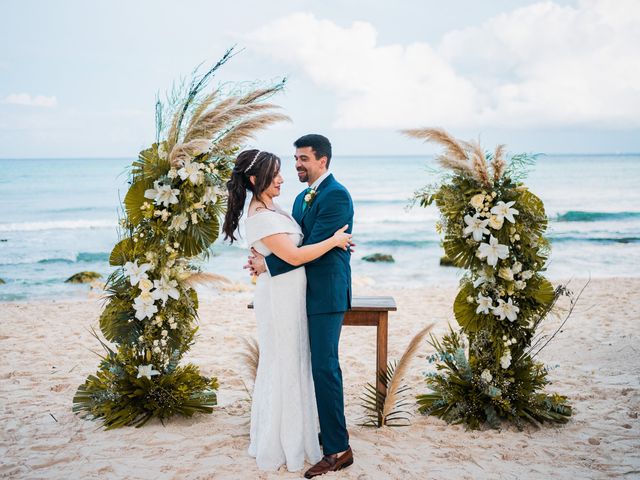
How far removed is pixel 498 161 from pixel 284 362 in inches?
88.7

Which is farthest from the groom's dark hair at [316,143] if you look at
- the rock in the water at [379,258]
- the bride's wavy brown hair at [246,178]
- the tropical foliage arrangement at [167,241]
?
the rock in the water at [379,258]

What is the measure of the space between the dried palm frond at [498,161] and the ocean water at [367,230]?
0.50m

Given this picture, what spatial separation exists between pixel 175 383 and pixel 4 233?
21692mm

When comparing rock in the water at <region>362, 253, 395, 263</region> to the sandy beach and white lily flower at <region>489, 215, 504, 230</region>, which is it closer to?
the sandy beach

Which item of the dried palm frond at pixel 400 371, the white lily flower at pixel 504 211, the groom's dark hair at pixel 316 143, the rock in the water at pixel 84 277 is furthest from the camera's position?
the rock in the water at pixel 84 277

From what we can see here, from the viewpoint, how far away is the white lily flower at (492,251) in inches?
186

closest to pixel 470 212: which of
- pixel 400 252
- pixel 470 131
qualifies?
pixel 400 252

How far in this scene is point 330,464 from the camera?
4160 mm

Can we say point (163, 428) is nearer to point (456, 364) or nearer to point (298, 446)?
point (298, 446)

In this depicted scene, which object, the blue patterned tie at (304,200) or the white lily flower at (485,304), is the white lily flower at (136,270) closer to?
the blue patterned tie at (304,200)

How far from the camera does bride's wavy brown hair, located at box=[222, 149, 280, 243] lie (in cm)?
414

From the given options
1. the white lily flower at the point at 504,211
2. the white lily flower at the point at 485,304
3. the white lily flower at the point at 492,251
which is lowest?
the white lily flower at the point at 485,304

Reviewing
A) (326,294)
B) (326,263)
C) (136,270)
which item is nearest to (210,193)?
(136,270)

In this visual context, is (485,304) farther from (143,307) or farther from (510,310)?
(143,307)
